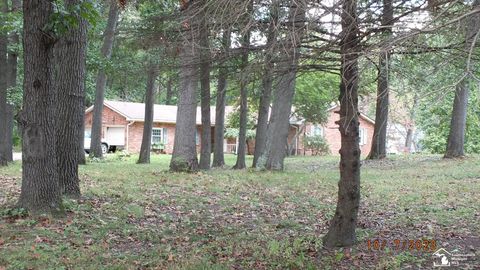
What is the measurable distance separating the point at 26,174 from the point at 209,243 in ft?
9.52

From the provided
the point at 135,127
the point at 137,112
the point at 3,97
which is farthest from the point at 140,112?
the point at 3,97

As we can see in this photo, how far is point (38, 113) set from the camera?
261 inches

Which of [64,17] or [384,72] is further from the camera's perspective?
[64,17]

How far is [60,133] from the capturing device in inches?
318

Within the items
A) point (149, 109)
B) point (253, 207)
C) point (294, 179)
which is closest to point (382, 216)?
point (253, 207)

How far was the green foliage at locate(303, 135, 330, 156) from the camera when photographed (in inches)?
1314

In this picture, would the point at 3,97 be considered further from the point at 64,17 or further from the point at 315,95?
the point at 315,95

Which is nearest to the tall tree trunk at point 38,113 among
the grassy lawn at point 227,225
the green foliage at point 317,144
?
the grassy lawn at point 227,225

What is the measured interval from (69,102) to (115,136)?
2584 centimetres

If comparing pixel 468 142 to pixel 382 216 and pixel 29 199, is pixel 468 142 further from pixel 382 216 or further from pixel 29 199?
pixel 29 199

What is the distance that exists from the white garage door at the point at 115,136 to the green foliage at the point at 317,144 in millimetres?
13317

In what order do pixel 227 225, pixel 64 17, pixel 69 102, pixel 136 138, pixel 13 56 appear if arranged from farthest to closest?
pixel 136 138, pixel 13 56, pixel 69 102, pixel 227 225, pixel 64 17

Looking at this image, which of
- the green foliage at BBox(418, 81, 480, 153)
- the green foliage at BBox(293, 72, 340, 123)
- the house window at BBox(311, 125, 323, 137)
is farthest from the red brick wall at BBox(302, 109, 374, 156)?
the green foliage at BBox(293, 72, 340, 123)

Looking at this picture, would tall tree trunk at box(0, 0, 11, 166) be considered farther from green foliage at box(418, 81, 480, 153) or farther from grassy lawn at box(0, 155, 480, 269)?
green foliage at box(418, 81, 480, 153)
